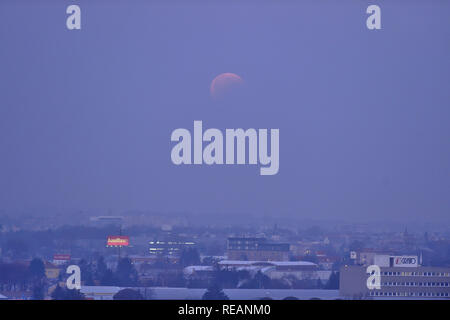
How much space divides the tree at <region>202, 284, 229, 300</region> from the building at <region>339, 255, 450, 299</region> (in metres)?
1.04

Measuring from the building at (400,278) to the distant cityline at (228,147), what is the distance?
3.81ft

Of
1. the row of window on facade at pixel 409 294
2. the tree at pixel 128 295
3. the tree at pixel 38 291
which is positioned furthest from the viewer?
the tree at pixel 128 295

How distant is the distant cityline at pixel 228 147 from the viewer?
265 inches

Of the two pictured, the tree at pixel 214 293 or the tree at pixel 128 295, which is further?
the tree at pixel 128 295

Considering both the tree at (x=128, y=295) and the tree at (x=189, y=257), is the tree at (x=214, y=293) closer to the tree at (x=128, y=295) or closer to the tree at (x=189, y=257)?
the tree at (x=189, y=257)

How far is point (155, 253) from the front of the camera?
22.7 ft

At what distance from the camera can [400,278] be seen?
22.1 ft

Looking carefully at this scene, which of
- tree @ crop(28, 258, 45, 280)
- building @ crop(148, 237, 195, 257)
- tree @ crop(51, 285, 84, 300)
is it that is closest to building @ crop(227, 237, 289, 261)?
building @ crop(148, 237, 195, 257)

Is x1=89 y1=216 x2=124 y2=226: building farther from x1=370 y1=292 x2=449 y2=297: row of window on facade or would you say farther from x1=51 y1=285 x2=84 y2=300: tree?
x1=370 y1=292 x2=449 y2=297: row of window on facade

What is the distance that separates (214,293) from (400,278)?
1.60 meters

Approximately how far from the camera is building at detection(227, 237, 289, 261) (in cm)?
691

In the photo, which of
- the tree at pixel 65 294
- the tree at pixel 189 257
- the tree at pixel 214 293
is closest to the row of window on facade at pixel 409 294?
the tree at pixel 214 293

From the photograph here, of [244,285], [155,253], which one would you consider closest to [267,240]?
[244,285]
